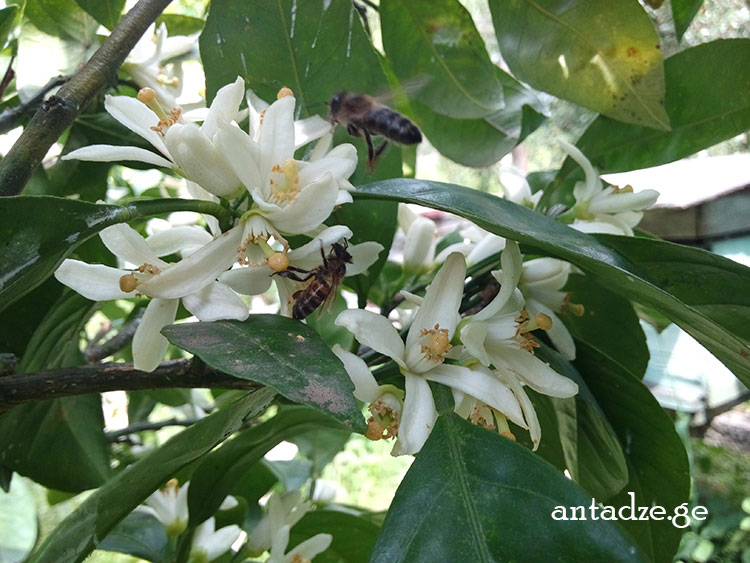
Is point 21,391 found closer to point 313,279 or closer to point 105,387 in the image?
point 105,387

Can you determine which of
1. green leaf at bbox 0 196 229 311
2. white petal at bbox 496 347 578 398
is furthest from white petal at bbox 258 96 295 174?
white petal at bbox 496 347 578 398

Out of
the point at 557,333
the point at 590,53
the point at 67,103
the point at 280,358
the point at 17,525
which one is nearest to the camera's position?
the point at 280,358

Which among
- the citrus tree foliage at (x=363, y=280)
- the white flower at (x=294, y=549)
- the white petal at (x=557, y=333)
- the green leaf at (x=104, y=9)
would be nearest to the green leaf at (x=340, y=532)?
the citrus tree foliage at (x=363, y=280)

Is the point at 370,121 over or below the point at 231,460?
over

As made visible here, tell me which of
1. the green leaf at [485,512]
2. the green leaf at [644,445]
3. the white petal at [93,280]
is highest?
the white petal at [93,280]

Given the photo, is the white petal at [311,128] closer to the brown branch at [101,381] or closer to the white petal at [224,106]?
the white petal at [224,106]

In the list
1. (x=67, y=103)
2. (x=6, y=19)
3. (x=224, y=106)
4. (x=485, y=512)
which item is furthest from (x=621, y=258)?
(x=6, y=19)

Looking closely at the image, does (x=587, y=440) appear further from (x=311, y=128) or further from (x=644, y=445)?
(x=311, y=128)

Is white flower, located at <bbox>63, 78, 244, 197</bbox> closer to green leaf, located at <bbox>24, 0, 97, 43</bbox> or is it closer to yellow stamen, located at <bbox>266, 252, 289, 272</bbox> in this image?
yellow stamen, located at <bbox>266, 252, 289, 272</bbox>
